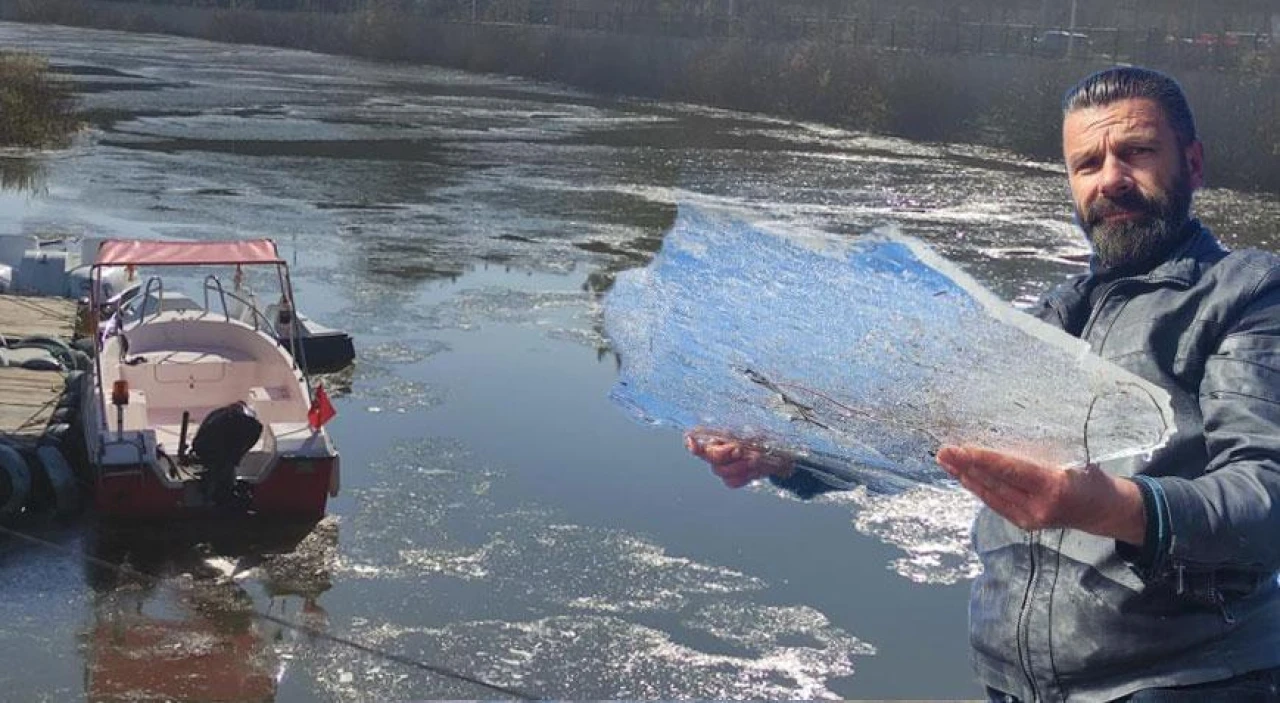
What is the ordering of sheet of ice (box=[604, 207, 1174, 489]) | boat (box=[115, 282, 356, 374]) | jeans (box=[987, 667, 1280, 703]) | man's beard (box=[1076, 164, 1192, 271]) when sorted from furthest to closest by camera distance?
boat (box=[115, 282, 356, 374]), man's beard (box=[1076, 164, 1192, 271]), jeans (box=[987, 667, 1280, 703]), sheet of ice (box=[604, 207, 1174, 489])

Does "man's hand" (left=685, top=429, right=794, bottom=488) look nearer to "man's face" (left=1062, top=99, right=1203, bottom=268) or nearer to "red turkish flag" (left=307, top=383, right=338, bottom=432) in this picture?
"man's face" (left=1062, top=99, right=1203, bottom=268)

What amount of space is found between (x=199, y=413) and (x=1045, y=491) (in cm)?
1152

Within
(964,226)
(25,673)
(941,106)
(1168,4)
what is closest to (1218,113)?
(941,106)

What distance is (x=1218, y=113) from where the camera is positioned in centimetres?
3866

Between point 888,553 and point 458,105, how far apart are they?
129 feet

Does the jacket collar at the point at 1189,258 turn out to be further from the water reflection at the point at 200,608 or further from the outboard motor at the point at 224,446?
the outboard motor at the point at 224,446

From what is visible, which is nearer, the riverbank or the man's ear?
→ the man's ear

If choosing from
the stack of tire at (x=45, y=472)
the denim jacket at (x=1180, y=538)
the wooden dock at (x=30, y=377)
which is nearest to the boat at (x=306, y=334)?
the wooden dock at (x=30, y=377)

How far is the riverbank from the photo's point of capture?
38.5m

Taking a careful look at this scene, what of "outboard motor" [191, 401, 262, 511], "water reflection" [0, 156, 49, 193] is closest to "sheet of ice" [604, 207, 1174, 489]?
"outboard motor" [191, 401, 262, 511]

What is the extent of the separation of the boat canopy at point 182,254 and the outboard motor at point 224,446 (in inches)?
87.6

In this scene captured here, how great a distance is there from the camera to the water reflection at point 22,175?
26.8 metres

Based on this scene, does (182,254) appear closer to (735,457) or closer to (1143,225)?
(735,457)

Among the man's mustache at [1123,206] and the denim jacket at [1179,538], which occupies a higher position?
the man's mustache at [1123,206]
